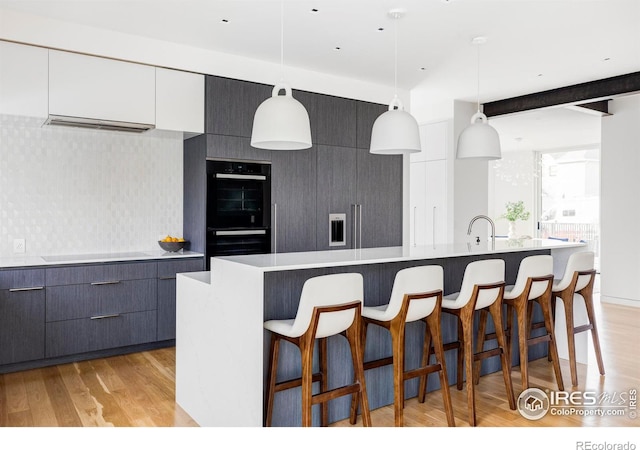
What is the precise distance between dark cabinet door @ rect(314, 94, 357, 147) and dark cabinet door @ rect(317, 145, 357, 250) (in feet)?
0.28

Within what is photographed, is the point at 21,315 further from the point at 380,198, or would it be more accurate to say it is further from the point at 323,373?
the point at 380,198

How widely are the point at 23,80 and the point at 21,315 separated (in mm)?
1770

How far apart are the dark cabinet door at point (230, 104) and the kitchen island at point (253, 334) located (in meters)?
1.90

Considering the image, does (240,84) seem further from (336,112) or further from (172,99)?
(336,112)

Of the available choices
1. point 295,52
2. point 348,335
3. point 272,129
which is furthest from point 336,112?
point 348,335

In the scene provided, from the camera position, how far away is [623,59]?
471 cm

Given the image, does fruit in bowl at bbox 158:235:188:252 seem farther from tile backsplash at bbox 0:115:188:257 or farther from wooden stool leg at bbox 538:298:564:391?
wooden stool leg at bbox 538:298:564:391

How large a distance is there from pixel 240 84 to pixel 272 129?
2103mm

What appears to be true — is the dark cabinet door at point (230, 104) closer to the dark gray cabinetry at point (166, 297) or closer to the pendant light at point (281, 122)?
the dark gray cabinetry at point (166, 297)

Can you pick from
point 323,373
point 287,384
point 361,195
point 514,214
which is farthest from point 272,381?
point 514,214

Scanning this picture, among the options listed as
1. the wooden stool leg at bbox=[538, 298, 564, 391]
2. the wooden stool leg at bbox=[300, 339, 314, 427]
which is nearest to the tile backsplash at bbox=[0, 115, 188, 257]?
the wooden stool leg at bbox=[300, 339, 314, 427]

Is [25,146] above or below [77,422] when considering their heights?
above

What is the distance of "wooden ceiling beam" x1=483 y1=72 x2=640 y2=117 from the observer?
5.19 metres

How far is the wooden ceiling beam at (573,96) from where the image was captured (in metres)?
5.19
